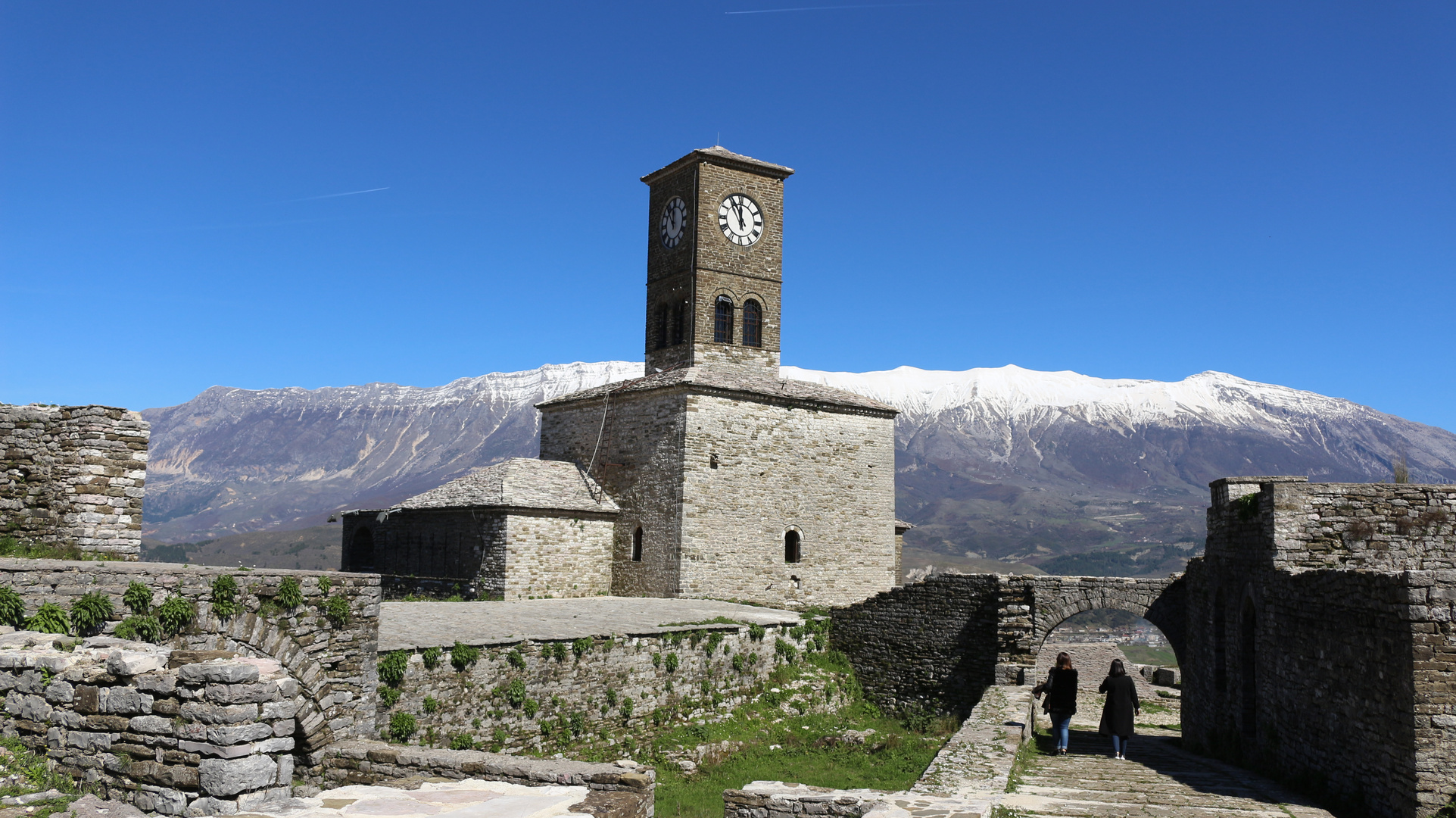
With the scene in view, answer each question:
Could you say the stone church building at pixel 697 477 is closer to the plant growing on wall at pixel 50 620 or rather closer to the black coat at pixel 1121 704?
the black coat at pixel 1121 704

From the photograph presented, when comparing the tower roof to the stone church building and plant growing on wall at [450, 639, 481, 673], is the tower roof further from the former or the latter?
plant growing on wall at [450, 639, 481, 673]

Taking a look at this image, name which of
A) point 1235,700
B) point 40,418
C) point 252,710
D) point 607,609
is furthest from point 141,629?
point 1235,700

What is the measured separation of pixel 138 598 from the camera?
976 cm

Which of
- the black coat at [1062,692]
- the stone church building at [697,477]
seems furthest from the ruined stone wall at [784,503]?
the black coat at [1062,692]

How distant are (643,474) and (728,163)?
10508 millimetres

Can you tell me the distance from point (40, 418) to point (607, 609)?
12.6 metres

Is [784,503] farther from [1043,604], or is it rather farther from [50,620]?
[50,620]

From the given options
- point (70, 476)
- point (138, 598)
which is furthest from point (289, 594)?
point (70, 476)

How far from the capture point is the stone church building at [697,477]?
88.7 feet

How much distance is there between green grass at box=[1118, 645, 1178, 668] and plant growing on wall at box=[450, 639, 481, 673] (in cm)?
6748

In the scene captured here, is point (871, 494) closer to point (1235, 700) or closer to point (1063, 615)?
point (1063, 615)

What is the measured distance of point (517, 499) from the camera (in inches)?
1027

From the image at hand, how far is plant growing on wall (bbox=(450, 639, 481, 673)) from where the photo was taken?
49.8 ft

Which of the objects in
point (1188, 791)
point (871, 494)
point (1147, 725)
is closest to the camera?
point (1188, 791)
